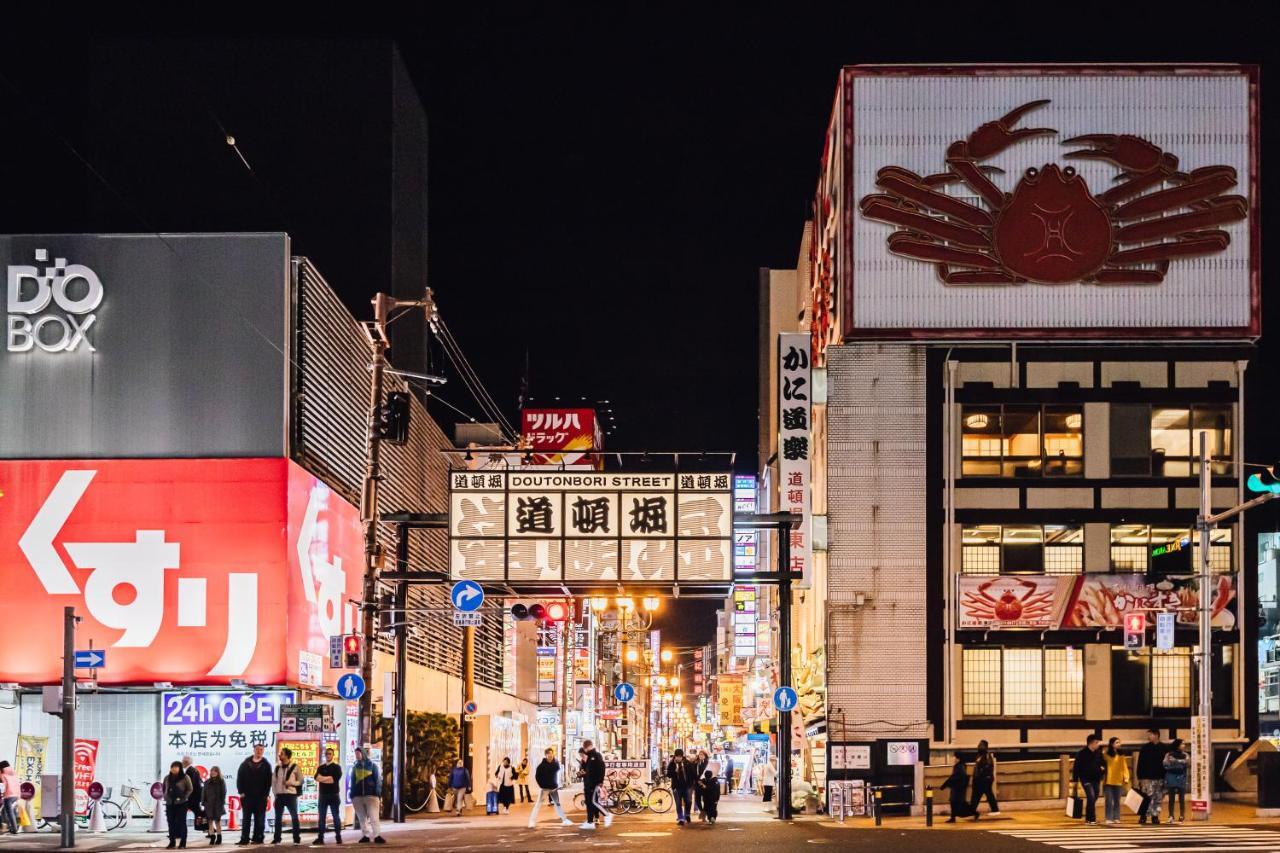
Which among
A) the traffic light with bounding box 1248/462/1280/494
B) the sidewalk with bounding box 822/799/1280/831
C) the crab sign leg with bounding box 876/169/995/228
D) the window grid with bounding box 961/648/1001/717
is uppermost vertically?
the crab sign leg with bounding box 876/169/995/228

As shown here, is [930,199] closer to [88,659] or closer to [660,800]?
[660,800]

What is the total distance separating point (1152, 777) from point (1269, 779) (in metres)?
2.99

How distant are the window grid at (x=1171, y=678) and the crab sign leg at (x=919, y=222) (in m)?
Answer: 12.5

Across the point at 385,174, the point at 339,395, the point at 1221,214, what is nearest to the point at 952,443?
the point at 1221,214

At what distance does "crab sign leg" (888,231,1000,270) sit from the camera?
45719 millimetres

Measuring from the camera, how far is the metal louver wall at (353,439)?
38906 mm

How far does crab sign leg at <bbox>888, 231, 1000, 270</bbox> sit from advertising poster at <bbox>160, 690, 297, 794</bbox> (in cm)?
2095

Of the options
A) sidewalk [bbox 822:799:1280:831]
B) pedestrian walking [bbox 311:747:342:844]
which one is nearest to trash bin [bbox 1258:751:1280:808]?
sidewalk [bbox 822:799:1280:831]

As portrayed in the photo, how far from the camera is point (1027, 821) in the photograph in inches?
1425

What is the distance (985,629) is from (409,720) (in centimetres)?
1838

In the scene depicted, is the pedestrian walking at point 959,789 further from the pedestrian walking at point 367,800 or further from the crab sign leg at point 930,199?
the crab sign leg at point 930,199

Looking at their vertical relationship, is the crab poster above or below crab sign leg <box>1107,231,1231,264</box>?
below

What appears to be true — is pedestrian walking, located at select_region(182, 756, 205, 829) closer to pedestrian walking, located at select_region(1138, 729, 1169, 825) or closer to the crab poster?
pedestrian walking, located at select_region(1138, 729, 1169, 825)

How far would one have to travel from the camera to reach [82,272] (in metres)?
37.6
